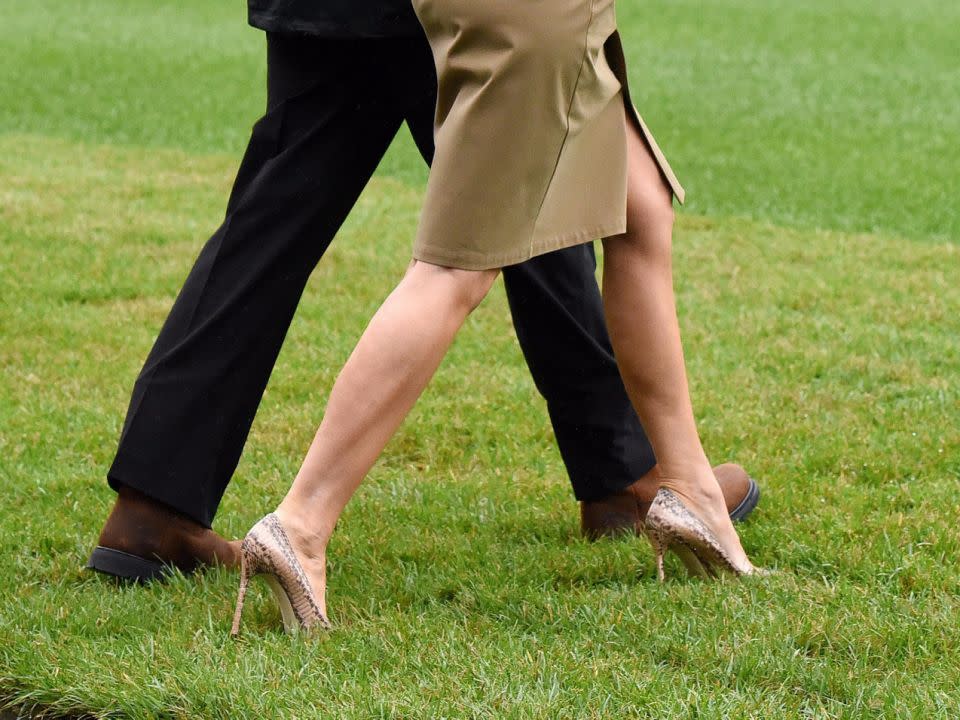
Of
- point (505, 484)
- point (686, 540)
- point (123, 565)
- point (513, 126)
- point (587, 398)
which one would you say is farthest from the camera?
point (505, 484)

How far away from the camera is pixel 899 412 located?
4.47m

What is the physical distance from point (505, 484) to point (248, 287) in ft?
3.14

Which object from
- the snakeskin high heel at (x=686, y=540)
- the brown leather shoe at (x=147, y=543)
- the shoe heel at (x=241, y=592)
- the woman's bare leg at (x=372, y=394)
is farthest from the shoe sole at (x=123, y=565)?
the snakeskin high heel at (x=686, y=540)

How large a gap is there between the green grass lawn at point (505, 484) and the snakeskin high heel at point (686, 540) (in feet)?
0.20

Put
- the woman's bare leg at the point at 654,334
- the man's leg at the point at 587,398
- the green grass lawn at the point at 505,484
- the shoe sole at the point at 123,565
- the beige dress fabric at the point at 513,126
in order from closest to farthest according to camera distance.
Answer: the green grass lawn at the point at 505,484 → the beige dress fabric at the point at 513,126 → the woman's bare leg at the point at 654,334 → the shoe sole at the point at 123,565 → the man's leg at the point at 587,398

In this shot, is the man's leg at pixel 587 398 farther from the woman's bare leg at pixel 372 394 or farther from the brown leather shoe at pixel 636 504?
the woman's bare leg at pixel 372 394

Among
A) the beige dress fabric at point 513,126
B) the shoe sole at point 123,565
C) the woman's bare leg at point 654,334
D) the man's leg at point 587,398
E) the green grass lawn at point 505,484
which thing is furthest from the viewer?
the man's leg at point 587,398

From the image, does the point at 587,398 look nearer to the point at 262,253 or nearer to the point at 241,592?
the point at 262,253

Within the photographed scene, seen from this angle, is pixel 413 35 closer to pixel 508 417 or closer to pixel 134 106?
pixel 508 417

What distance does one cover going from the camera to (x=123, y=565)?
126 inches

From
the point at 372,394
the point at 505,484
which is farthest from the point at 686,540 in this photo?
the point at 505,484

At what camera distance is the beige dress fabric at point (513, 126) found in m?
2.71

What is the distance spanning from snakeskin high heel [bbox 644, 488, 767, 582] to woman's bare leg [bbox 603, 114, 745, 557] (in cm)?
3

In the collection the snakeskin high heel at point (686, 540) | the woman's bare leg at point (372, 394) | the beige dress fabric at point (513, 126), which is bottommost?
the snakeskin high heel at point (686, 540)
